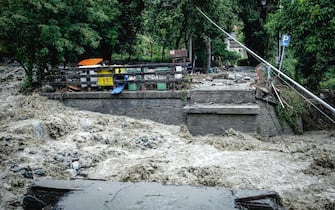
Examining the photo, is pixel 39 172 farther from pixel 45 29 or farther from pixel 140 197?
pixel 45 29

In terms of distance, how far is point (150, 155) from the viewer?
7539 mm

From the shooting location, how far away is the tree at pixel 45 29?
38.3 feet

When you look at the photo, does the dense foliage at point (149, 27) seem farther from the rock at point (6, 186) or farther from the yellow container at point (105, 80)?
the rock at point (6, 186)

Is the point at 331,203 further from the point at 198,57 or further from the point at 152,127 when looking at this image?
the point at 198,57

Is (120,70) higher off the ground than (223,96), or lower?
higher

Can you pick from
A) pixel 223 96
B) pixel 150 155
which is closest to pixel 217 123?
pixel 223 96

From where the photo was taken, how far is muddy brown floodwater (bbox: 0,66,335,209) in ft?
18.2

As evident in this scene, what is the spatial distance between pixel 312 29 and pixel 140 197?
9.19 metres

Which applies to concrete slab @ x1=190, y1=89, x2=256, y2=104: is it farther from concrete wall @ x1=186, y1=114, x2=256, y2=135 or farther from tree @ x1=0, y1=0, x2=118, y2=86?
tree @ x1=0, y1=0, x2=118, y2=86

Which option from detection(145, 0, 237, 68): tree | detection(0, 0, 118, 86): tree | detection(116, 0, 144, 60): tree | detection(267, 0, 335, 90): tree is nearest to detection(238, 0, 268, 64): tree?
detection(145, 0, 237, 68): tree

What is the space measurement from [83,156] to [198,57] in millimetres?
16263

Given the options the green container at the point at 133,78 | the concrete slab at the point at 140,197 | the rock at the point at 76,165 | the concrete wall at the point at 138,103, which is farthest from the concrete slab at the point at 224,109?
the concrete slab at the point at 140,197

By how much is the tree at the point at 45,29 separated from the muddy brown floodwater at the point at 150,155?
289 cm

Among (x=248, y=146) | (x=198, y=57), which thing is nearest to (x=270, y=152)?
(x=248, y=146)
